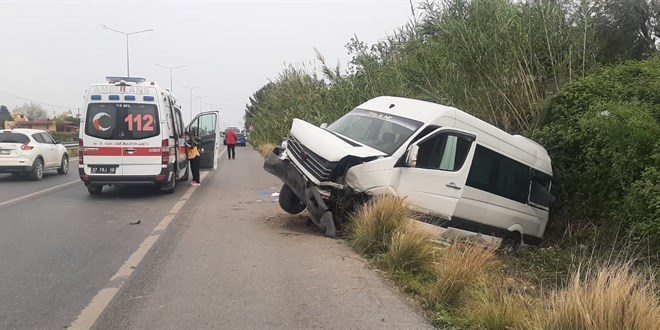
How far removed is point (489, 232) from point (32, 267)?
22.3ft

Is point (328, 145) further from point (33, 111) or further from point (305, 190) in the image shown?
point (33, 111)

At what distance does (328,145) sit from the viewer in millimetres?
7969

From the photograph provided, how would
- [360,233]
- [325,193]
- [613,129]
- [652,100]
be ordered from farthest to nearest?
[652,100] → [613,129] → [325,193] → [360,233]

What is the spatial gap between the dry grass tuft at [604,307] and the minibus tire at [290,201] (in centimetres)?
580

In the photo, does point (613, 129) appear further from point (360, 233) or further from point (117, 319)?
point (117, 319)

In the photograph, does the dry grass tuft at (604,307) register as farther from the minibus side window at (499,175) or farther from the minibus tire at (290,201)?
the minibus tire at (290,201)

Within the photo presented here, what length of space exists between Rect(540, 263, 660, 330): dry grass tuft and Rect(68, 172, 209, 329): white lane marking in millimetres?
3679

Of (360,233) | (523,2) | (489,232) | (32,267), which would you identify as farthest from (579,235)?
(32,267)

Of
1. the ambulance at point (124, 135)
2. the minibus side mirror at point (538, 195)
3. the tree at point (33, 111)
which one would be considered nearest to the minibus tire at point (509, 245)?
the minibus side mirror at point (538, 195)

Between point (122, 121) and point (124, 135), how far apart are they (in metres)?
0.33

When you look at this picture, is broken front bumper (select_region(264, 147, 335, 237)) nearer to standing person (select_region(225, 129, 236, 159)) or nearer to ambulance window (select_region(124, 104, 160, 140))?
ambulance window (select_region(124, 104, 160, 140))

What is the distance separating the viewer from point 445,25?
1205 centimetres

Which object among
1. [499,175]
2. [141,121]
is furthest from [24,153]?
[499,175]

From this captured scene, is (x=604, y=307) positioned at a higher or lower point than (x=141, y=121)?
lower
